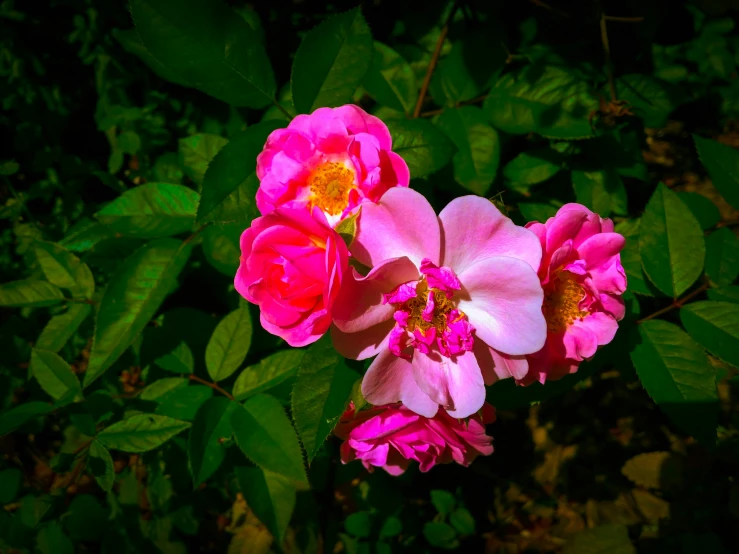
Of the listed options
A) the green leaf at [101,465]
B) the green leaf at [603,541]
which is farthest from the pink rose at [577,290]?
the green leaf at [603,541]

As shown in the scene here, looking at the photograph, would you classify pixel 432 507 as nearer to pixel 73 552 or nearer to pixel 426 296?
pixel 73 552

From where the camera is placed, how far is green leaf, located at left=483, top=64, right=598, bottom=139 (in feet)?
4.30

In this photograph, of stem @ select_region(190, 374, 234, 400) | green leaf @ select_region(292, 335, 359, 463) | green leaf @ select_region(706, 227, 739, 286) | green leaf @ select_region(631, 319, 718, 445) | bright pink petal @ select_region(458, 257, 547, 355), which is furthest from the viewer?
stem @ select_region(190, 374, 234, 400)

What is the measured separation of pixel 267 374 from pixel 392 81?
935 mm

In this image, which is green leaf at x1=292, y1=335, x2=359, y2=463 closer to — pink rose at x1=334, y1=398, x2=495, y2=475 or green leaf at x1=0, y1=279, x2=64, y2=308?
pink rose at x1=334, y1=398, x2=495, y2=475

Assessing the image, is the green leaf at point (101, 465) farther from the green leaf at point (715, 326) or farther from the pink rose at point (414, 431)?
the green leaf at point (715, 326)

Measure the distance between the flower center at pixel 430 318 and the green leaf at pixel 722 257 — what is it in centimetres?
78

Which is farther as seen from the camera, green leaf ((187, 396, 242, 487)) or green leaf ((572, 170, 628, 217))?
green leaf ((572, 170, 628, 217))

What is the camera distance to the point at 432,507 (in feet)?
7.57

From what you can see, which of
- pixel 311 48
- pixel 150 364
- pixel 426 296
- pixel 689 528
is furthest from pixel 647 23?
pixel 150 364

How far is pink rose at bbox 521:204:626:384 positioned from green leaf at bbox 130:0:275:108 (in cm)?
71

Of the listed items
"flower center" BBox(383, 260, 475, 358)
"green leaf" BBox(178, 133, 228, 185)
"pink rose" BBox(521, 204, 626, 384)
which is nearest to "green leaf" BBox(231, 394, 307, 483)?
"flower center" BBox(383, 260, 475, 358)

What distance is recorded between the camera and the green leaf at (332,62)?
3.72 ft

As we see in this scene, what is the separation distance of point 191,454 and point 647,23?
2.11 m
